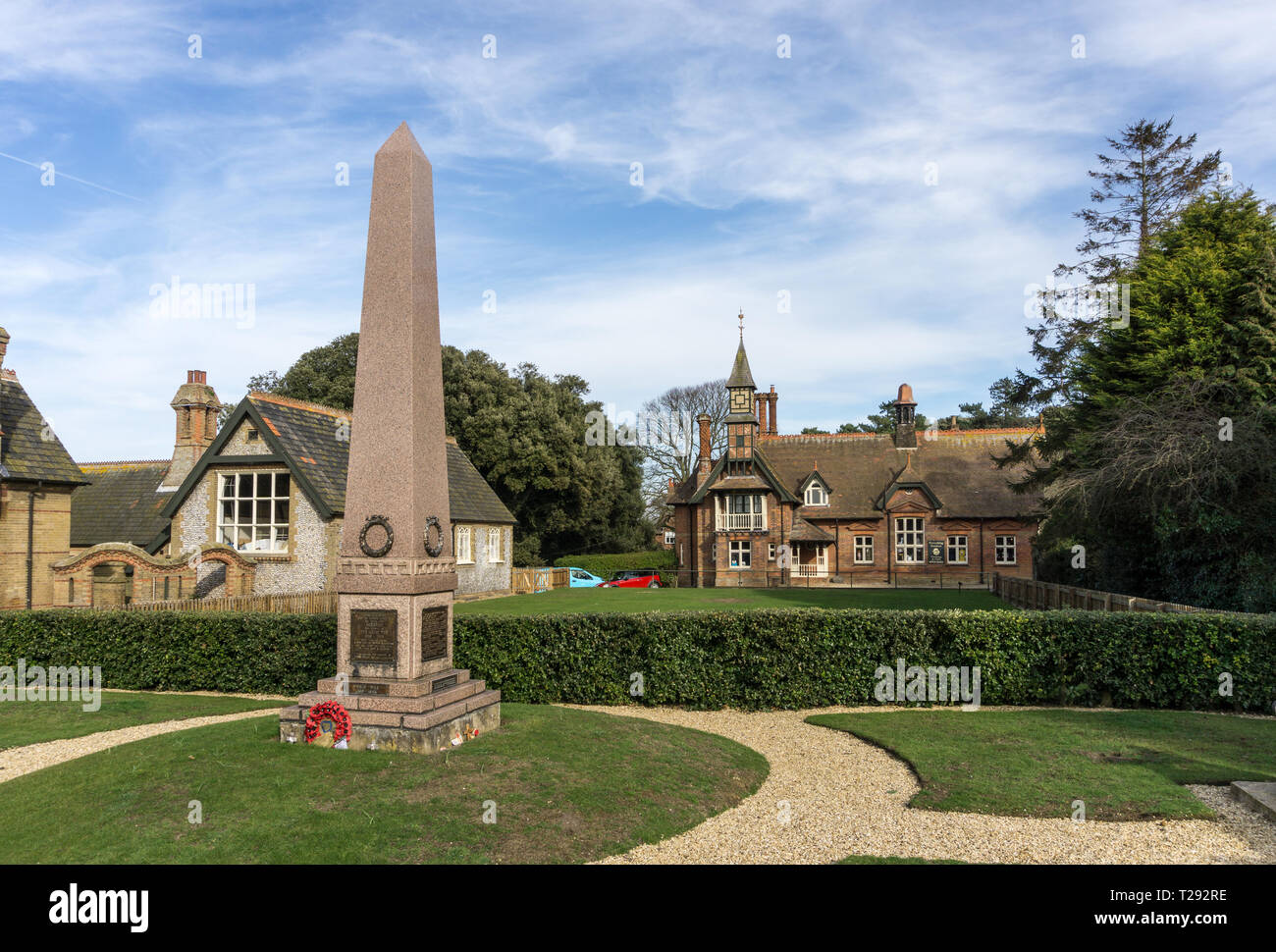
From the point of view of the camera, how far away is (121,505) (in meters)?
30.2

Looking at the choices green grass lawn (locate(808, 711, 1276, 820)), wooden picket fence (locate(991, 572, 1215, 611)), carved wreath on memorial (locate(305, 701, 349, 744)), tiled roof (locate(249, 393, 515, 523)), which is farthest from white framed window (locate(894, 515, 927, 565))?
carved wreath on memorial (locate(305, 701, 349, 744))

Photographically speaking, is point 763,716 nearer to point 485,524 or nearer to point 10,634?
point 10,634

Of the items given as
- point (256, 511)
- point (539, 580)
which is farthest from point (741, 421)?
point (256, 511)

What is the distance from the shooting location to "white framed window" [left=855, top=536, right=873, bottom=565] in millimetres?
42812

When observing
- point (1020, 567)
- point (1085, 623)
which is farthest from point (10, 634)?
point (1020, 567)

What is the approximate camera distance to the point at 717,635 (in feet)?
44.9

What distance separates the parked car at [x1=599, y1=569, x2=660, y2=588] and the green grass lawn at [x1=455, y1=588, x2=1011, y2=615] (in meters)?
3.24

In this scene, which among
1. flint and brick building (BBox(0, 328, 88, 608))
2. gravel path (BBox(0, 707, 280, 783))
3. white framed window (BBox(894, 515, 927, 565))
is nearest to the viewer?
gravel path (BBox(0, 707, 280, 783))

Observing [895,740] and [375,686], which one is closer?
[375,686]

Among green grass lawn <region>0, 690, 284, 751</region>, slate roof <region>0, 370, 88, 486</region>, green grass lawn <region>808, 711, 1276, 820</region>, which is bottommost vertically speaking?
green grass lawn <region>0, 690, 284, 751</region>

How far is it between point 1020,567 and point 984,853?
38.2 m

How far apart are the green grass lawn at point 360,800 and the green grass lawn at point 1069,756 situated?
2.40m

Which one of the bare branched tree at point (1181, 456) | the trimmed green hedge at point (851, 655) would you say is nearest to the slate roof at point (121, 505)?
the trimmed green hedge at point (851, 655)

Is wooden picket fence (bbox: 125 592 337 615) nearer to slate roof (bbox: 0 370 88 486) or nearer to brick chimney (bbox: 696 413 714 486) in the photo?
slate roof (bbox: 0 370 88 486)
